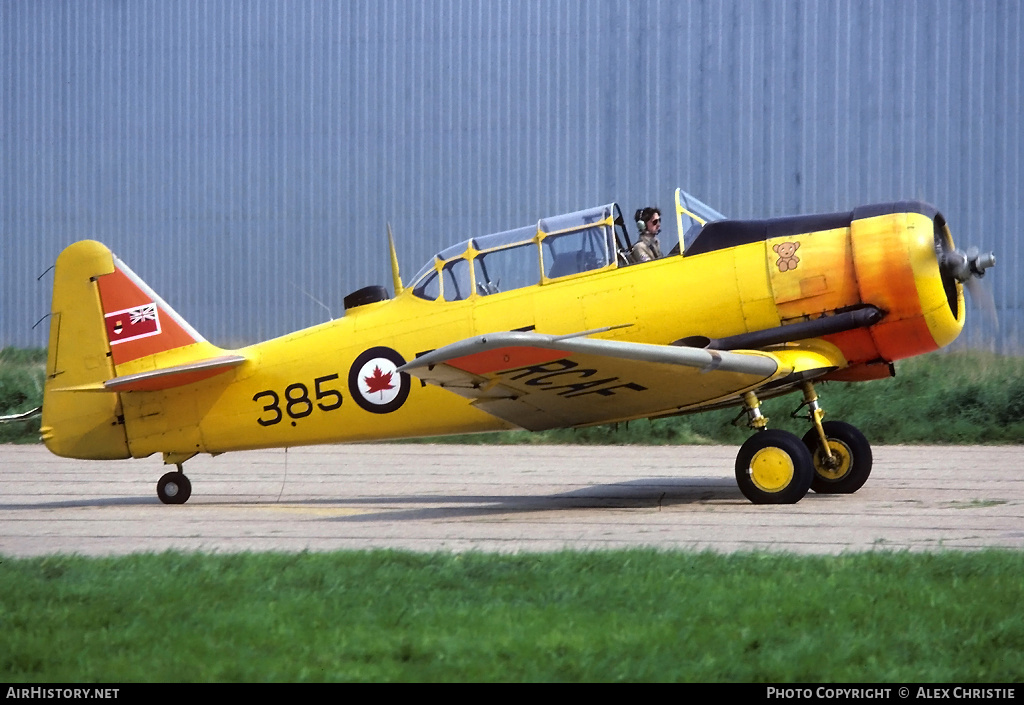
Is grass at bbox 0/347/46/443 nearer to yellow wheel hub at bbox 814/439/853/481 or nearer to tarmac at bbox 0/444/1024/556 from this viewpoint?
tarmac at bbox 0/444/1024/556

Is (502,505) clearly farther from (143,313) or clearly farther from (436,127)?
(436,127)

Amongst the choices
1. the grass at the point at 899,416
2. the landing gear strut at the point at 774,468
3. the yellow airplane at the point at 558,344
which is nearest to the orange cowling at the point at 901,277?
the yellow airplane at the point at 558,344

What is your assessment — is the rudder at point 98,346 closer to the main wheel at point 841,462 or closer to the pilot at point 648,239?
the pilot at point 648,239

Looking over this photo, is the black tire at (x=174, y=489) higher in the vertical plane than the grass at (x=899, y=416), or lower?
higher

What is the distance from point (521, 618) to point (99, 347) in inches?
269

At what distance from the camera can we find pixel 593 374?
8531mm

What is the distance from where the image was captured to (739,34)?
57.2 ft

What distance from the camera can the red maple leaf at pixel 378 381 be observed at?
31.7 ft

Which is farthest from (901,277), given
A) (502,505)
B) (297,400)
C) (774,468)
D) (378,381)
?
(297,400)

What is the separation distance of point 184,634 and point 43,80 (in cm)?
1817

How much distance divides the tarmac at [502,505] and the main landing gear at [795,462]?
5.7 inches

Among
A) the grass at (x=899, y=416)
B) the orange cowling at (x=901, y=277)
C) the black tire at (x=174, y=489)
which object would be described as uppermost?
the orange cowling at (x=901, y=277)

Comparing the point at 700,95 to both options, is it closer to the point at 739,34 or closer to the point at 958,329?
the point at 739,34
